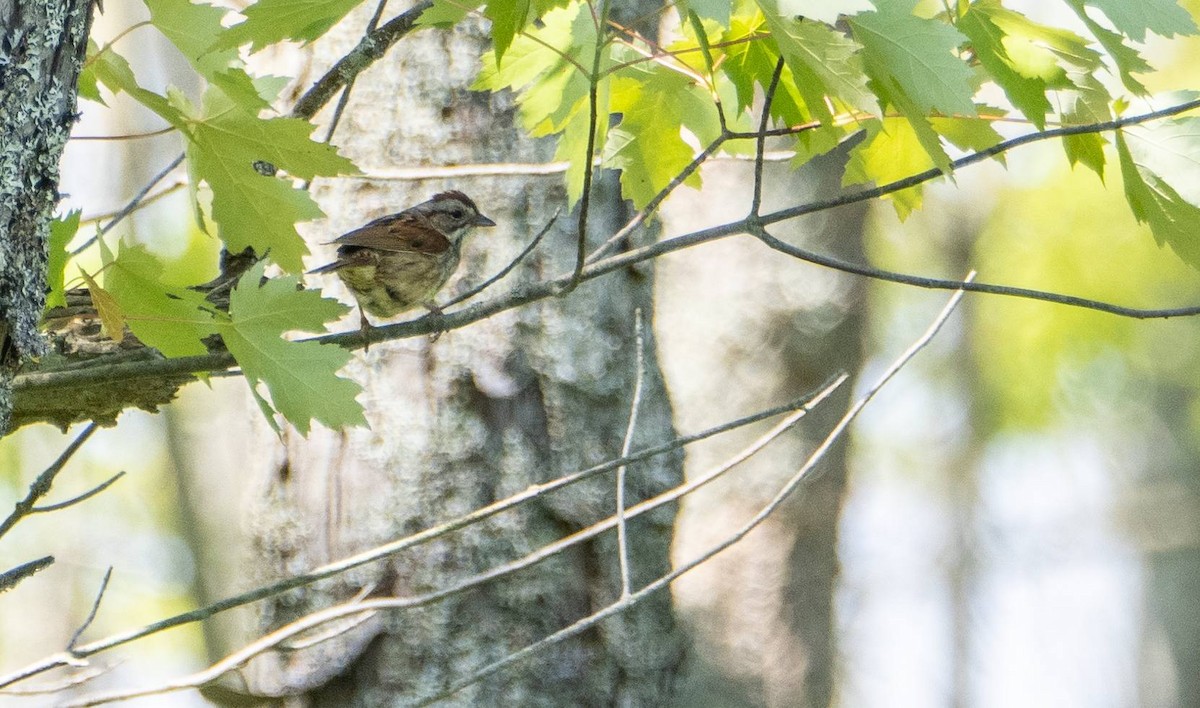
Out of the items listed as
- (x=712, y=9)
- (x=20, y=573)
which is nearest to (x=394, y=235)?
(x=20, y=573)

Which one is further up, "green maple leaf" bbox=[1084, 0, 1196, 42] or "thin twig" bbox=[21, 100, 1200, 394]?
"green maple leaf" bbox=[1084, 0, 1196, 42]

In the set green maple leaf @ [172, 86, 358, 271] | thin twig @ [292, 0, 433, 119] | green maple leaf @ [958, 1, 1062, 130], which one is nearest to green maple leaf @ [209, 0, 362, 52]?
green maple leaf @ [172, 86, 358, 271]

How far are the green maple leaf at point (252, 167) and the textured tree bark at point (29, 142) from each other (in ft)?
0.77

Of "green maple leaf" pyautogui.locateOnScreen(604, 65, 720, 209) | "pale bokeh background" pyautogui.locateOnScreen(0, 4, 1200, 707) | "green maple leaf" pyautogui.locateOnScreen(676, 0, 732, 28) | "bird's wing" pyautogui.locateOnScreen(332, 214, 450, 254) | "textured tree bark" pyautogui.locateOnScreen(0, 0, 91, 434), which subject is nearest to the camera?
"green maple leaf" pyautogui.locateOnScreen(676, 0, 732, 28)

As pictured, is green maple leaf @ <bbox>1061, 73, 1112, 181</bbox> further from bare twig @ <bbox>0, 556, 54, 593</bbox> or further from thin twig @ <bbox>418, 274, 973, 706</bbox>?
bare twig @ <bbox>0, 556, 54, 593</bbox>

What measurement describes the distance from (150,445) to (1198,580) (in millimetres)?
11503

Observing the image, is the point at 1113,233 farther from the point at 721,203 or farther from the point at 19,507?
the point at 19,507

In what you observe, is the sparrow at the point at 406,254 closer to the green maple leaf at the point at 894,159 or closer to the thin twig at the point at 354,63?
the thin twig at the point at 354,63

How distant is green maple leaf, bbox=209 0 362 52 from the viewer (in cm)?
178

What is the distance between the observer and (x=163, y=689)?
1.92m

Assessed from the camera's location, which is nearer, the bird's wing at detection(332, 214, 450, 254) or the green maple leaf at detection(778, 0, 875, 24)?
the green maple leaf at detection(778, 0, 875, 24)

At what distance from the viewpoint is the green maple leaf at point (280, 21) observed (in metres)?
1.78

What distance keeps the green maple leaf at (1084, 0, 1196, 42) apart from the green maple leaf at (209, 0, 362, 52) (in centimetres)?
118

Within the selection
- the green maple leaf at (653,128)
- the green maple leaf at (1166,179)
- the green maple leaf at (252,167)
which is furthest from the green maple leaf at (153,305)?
the green maple leaf at (1166,179)
